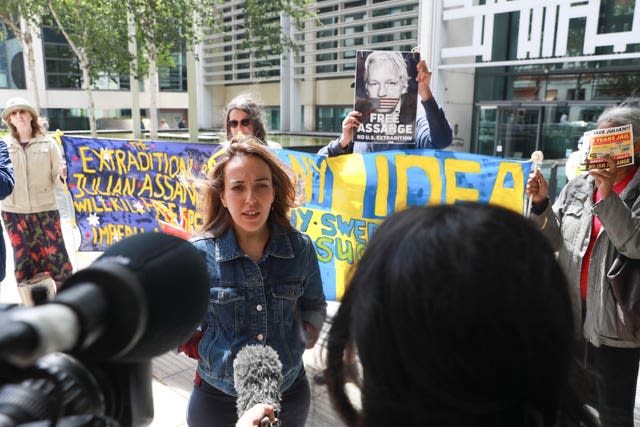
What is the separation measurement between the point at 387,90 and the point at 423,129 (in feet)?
1.79

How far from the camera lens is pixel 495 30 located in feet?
38.3

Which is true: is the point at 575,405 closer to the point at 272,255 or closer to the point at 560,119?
the point at 272,255

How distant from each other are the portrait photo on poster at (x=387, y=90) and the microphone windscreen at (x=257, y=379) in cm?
210

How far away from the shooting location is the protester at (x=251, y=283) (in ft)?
6.19

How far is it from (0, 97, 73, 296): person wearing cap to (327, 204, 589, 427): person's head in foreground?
473 centimetres

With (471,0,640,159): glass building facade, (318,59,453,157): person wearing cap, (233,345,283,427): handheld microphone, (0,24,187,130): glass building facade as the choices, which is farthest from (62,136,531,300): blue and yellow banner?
(0,24,187,130): glass building facade

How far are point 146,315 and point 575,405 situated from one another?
0.73m

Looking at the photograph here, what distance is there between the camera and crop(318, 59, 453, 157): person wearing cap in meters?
3.35

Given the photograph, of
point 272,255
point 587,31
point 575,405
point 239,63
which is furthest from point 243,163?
point 239,63

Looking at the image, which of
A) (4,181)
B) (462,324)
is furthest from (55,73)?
(462,324)

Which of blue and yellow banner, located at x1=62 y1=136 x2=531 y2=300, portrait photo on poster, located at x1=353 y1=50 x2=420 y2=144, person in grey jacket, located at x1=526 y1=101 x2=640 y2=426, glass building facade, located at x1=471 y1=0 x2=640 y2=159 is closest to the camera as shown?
person in grey jacket, located at x1=526 y1=101 x2=640 y2=426

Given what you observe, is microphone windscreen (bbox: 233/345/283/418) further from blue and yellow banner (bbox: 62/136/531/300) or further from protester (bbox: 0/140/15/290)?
protester (bbox: 0/140/15/290)

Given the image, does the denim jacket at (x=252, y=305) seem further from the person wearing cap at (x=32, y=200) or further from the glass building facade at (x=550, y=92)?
the glass building facade at (x=550, y=92)

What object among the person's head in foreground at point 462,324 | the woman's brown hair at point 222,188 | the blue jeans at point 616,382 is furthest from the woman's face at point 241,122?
the person's head in foreground at point 462,324
